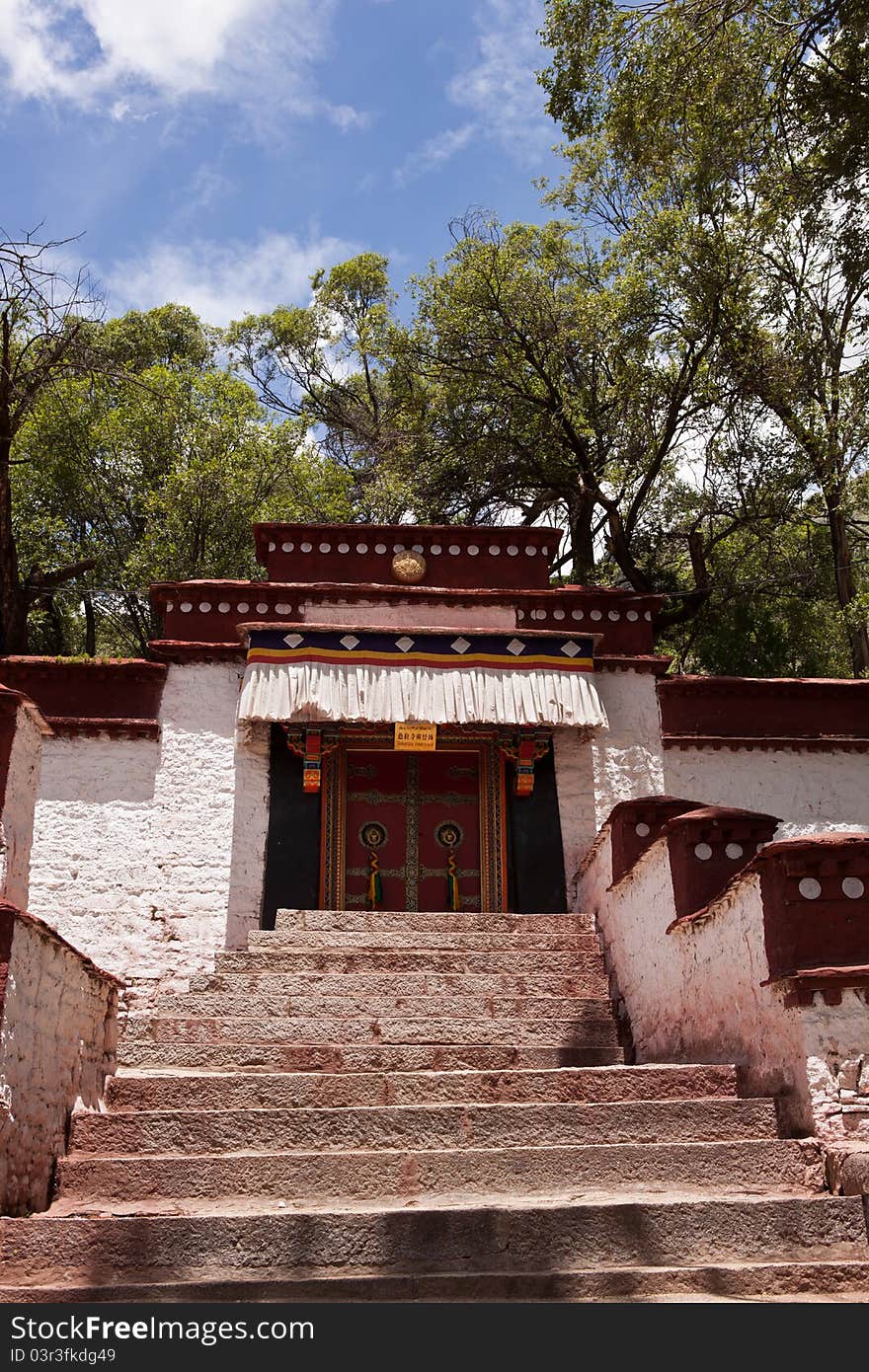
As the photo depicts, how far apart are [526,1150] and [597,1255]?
0.78 meters

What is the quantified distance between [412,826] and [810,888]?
19.2 feet

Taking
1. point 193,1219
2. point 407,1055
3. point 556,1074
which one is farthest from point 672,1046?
point 193,1219

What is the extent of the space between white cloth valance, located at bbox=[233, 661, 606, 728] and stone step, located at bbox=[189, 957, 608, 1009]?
2.77m

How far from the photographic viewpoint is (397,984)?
748 cm

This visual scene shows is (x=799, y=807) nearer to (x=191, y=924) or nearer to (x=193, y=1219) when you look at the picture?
(x=191, y=924)

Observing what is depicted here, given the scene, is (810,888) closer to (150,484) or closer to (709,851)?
(709,851)

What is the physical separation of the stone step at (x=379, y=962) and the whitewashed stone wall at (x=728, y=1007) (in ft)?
2.25

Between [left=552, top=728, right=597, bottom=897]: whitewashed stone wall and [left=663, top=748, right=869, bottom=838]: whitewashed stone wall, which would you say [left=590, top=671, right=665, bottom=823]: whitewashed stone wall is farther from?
[left=663, top=748, right=869, bottom=838]: whitewashed stone wall

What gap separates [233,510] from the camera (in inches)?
650


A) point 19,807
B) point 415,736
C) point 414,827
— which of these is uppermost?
point 415,736

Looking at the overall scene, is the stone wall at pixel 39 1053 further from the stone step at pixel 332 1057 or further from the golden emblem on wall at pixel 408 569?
the golden emblem on wall at pixel 408 569

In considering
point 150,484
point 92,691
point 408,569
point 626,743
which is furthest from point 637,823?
point 150,484

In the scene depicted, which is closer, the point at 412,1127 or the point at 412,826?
the point at 412,1127

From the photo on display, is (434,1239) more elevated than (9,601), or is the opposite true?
(9,601)
